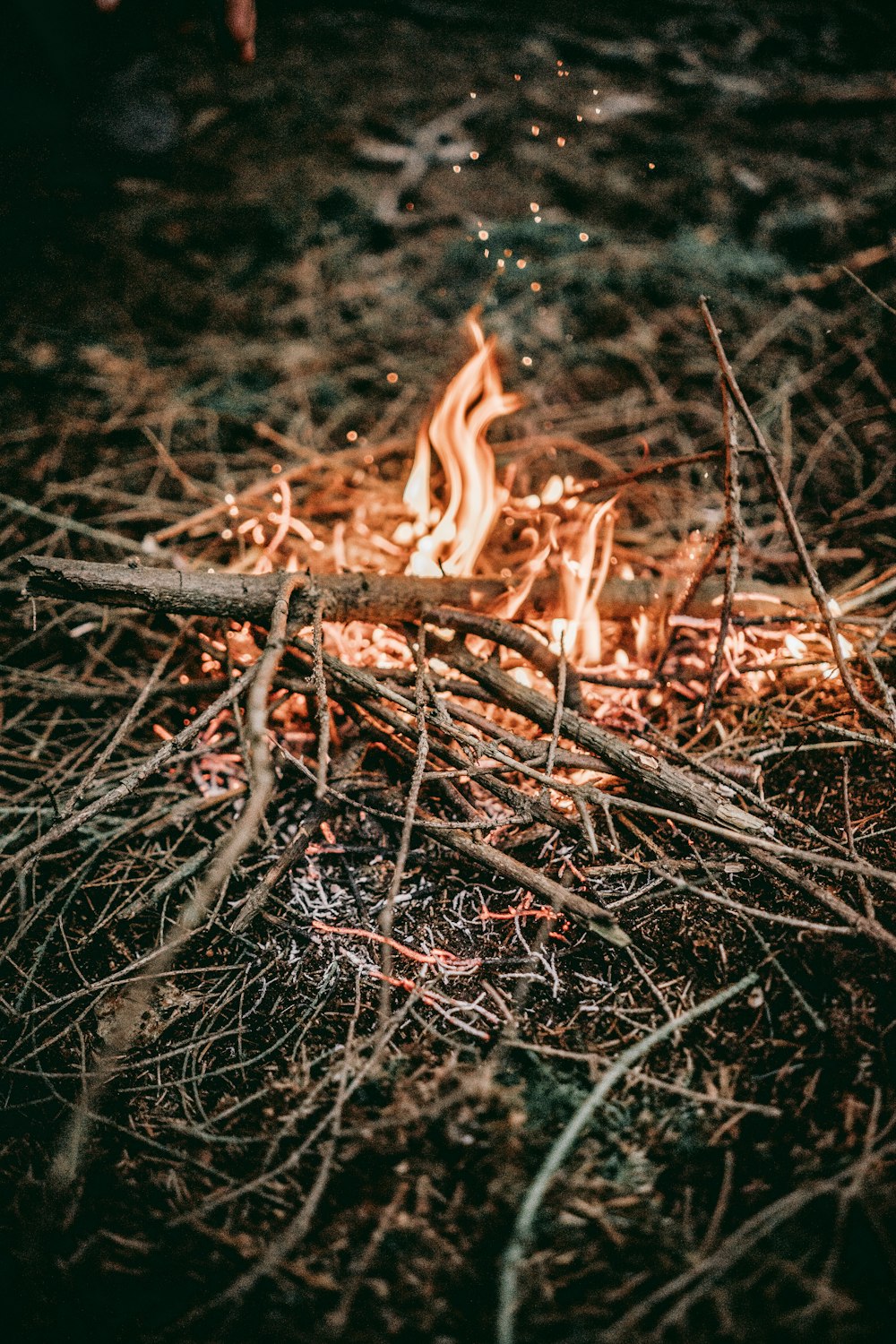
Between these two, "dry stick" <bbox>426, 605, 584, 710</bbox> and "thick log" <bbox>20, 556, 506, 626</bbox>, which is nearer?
"thick log" <bbox>20, 556, 506, 626</bbox>

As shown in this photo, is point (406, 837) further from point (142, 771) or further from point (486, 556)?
point (486, 556)

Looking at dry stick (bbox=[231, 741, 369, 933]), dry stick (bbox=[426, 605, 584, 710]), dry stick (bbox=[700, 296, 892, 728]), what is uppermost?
dry stick (bbox=[700, 296, 892, 728])

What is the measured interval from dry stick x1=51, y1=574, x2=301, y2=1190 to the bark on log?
125mm

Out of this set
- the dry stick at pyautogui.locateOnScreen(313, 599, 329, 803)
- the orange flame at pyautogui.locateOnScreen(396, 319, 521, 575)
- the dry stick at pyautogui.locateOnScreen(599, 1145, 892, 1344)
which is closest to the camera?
the dry stick at pyautogui.locateOnScreen(599, 1145, 892, 1344)

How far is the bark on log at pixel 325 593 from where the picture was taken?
6.27 feet

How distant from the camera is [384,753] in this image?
221 cm

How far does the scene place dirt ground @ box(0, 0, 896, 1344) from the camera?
4.34 ft

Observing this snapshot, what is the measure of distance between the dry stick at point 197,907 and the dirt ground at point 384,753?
0.05 m

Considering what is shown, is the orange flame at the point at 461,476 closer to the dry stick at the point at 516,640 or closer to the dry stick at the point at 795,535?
the dry stick at the point at 516,640

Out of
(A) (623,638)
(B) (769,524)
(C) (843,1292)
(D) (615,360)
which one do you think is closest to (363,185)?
(D) (615,360)

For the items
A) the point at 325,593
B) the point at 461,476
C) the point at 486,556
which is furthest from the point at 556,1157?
the point at 461,476

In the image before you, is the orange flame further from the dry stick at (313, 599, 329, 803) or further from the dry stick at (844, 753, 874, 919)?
the dry stick at (844, 753, 874, 919)

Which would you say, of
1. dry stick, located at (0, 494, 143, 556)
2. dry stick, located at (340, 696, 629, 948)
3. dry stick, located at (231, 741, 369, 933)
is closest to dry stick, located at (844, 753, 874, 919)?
dry stick, located at (340, 696, 629, 948)

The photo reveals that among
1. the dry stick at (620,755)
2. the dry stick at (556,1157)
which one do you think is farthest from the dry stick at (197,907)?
the dry stick at (556,1157)
